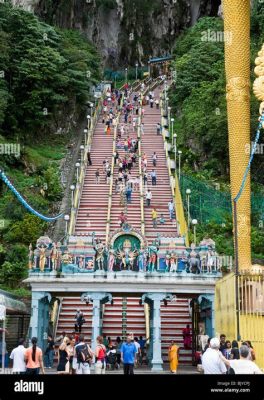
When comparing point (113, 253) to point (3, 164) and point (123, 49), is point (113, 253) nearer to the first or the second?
point (3, 164)

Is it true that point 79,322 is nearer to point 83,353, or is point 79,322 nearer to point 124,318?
point 124,318

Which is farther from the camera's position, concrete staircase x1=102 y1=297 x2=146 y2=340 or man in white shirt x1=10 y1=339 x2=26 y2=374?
concrete staircase x1=102 y1=297 x2=146 y2=340

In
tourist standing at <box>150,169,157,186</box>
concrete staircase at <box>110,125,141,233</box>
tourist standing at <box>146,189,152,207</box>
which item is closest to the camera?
concrete staircase at <box>110,125,141,233</box>

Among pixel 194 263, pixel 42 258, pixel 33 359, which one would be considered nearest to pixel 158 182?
pixel 194 263

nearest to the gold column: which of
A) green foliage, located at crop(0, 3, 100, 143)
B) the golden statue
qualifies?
the golden statue

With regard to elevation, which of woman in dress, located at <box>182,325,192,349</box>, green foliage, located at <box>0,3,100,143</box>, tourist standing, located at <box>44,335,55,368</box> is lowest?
tourist standing, located at <box>44,335,55,368</box>

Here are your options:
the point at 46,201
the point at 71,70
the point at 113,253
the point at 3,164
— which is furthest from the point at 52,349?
the point at 71,70

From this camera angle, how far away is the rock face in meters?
54.6

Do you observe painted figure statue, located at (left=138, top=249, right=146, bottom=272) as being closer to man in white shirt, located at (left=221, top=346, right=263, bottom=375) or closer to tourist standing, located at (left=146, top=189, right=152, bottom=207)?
tourist standing, located at (left=146, top=189, right=152, bottom=207)

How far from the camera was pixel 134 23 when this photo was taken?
56.2 m

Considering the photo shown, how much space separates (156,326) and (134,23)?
4134 centimetres

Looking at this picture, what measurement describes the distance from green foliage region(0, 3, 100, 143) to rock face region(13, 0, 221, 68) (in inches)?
608

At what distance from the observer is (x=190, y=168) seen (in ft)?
111
